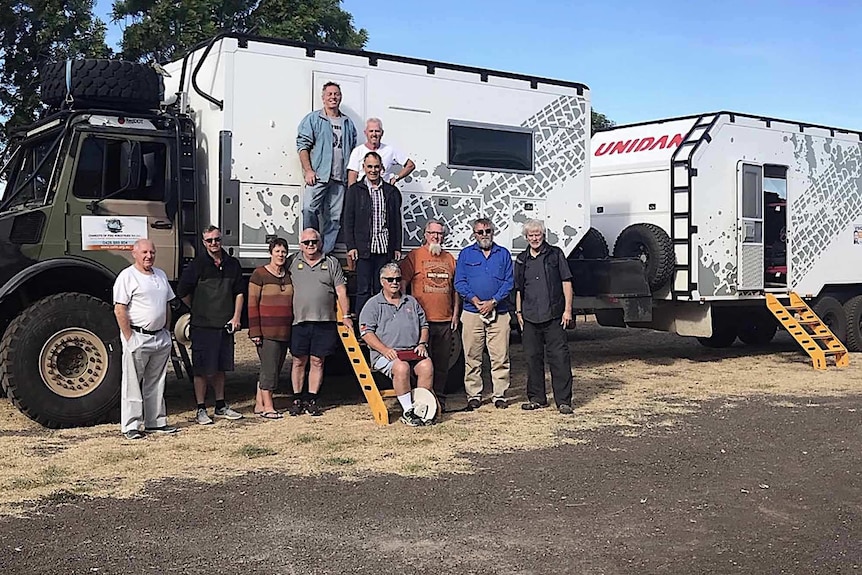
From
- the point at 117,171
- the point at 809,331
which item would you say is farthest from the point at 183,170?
the point at 809,331

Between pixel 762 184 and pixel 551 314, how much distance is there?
5.62 meters

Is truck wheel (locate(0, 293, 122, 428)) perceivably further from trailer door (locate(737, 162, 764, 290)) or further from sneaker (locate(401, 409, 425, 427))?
trailer door (locate(737, 162, 764, 290))

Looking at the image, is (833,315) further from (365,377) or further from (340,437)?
(340,437)

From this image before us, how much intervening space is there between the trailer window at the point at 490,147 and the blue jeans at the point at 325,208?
1446 millimetres

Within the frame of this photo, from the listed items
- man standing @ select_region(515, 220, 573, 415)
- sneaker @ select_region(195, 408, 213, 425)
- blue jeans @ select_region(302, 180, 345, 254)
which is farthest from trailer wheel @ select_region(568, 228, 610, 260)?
sneaker @ select_region(195, 408, 213, 425)

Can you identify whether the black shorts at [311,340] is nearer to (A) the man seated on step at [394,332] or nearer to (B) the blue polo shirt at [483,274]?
(A) the man seated on step at [394,332]

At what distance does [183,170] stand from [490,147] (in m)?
3.20

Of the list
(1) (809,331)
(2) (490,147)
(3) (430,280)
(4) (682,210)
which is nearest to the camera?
(3) (430,280)

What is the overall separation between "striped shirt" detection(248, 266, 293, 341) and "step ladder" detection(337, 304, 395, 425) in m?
0.47

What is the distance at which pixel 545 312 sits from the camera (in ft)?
29.2

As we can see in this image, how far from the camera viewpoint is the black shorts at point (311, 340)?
8508 millimetres

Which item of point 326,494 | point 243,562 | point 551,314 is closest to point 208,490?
point 326,494

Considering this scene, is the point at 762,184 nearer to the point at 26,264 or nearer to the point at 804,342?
the point at 804,342

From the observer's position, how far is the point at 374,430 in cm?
804
